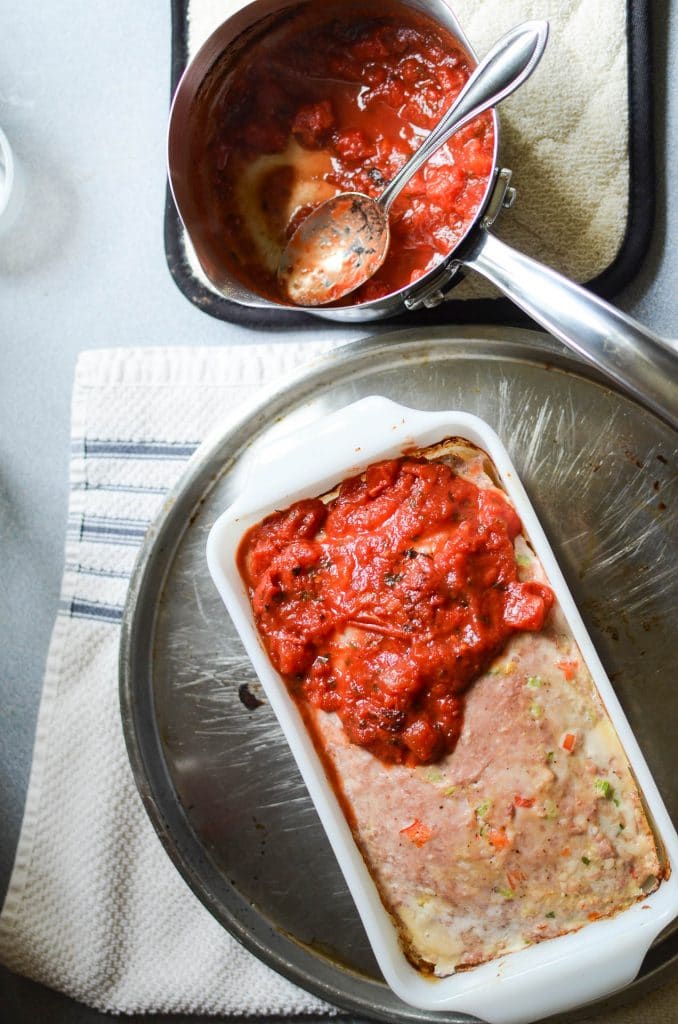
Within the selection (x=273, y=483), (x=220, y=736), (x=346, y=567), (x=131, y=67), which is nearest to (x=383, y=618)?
(x=346, y=567)

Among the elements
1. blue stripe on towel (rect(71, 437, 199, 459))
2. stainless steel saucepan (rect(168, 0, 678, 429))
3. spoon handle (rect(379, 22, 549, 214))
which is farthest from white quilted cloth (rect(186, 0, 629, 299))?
blue stripe on towel (rect(71, 437, 199, 459))

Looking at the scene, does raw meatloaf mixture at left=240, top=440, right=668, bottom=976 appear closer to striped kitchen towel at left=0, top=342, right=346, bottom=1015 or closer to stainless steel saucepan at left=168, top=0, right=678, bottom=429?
stainless steel saucepan at left=168, top=0, right=678, bottom=429

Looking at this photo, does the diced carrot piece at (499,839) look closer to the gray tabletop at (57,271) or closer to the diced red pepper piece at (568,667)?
the diced red pepper piece at (568,667)

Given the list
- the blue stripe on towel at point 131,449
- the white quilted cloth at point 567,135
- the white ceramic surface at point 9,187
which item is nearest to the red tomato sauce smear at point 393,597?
the blue stripe on towel at point 131,449

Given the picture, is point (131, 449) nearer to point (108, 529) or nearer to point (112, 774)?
point (108, 529)

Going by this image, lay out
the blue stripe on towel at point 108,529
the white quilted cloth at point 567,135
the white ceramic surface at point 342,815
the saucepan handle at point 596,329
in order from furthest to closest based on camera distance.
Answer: the blue stripe on towel at point 108,529, the white quilted cloth at point 567,135, the white ceramic surface at point 342,815, the saucepan handle at point 596,329

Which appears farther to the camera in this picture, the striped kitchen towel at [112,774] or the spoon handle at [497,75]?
the striped kitchen towel at [112,774]

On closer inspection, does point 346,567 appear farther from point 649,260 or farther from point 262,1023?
point 262,1023

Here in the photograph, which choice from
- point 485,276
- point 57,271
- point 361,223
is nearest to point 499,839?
point 485,276
